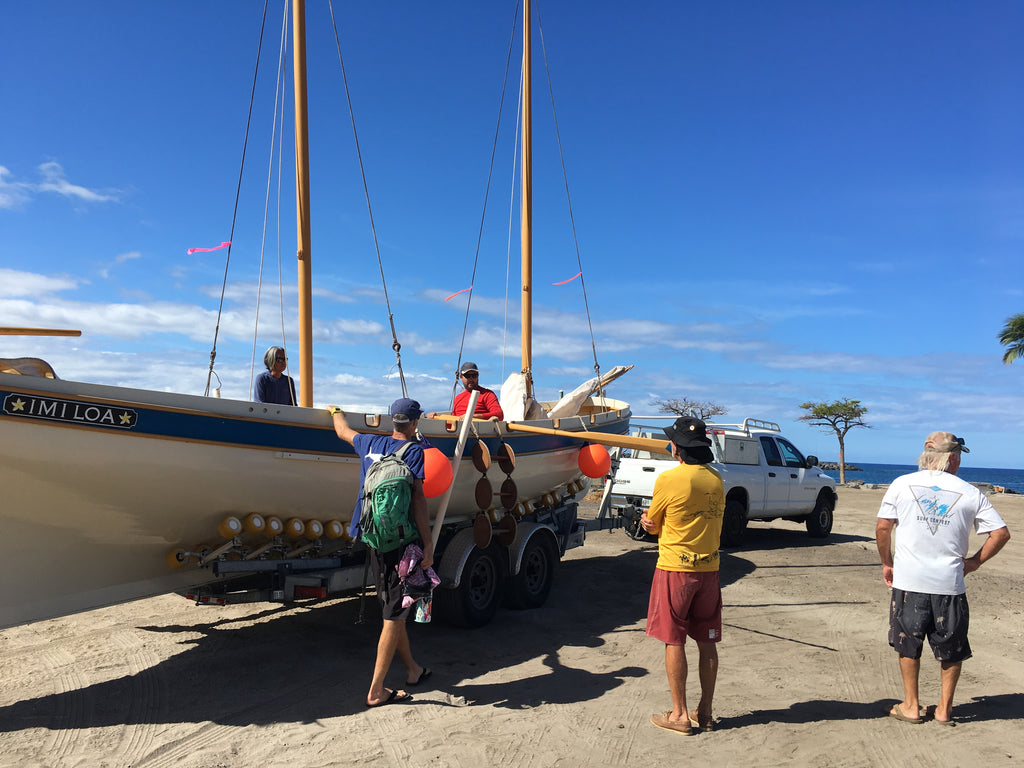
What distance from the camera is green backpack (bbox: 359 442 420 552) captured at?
4.62m

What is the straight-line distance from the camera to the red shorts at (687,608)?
434 cm

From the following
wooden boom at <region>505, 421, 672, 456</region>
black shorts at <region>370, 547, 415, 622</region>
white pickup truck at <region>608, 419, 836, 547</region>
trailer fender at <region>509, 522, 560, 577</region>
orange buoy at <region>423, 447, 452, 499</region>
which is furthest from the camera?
white pickup truck at <region>608, 419, 836, 547</region>

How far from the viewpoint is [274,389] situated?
22.1 feet

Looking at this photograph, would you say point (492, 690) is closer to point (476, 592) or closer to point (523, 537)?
point (476, 592)

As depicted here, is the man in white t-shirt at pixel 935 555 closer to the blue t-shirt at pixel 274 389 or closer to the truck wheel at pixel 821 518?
the blue t-shirt at pixel 274 389

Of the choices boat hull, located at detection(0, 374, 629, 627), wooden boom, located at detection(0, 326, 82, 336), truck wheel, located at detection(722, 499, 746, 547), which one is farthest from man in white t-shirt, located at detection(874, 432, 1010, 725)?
truck wheel, located at detection(722, 499, 746, 547)

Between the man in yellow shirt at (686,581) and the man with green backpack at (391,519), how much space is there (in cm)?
151

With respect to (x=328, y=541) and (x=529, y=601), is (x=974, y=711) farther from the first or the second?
(x=328, y=541)

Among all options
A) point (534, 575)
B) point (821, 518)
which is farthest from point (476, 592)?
point (821, 518)

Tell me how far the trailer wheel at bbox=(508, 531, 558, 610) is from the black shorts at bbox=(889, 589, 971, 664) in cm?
376

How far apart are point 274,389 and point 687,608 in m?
4.28

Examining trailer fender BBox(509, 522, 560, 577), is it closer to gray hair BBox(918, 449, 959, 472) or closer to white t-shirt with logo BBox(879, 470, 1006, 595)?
white t-shirt with logo BBox(879, 470, 1006, 595)

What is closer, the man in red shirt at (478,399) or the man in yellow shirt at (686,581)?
the man in yellow shirt at (686,581)

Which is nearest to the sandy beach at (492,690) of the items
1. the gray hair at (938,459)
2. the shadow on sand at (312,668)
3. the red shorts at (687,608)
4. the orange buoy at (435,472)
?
the shadow on sand at (312,668)
